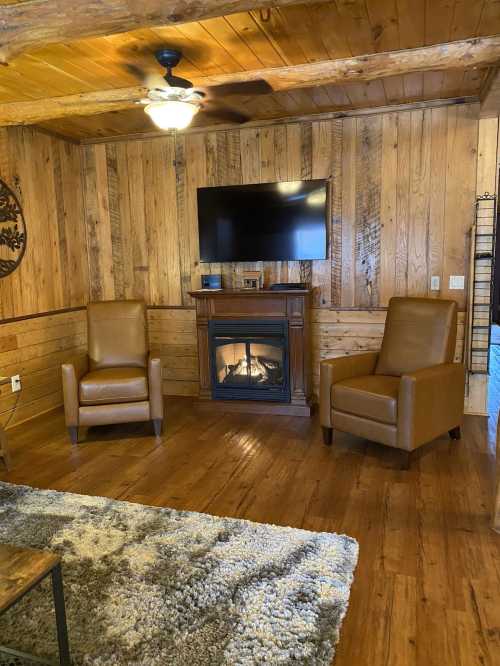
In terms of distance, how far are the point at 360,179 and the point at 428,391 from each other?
6.79 ft

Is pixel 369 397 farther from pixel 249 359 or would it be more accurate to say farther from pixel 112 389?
pixel 112 389

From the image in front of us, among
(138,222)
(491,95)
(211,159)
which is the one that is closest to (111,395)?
(138,222)

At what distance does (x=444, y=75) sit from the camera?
3465 millimetres

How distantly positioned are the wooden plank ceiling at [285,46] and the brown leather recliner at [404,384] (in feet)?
5.30

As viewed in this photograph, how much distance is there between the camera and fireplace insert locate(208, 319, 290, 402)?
14.2 feet

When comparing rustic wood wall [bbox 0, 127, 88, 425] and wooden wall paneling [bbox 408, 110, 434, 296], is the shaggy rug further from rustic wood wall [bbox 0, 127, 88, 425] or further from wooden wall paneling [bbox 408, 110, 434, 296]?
wooden wall paneling [bbox 408, 110, 434, 296]

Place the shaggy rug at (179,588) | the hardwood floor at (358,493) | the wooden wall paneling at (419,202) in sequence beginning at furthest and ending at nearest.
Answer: the wooden wall paneling at (419,202)
the hardwood floor at (358,493)
the shaggy rug at (179,588)

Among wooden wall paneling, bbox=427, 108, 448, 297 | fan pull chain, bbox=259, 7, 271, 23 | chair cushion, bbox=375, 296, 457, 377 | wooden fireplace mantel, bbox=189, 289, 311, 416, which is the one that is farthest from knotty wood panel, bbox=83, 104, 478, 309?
fan pull chain, bbox=259, 7, 271, 23

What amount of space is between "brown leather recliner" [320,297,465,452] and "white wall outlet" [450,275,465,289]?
67cm

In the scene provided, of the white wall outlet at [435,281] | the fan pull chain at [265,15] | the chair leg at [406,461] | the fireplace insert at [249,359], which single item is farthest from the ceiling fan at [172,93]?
the chair leg at [406,461]

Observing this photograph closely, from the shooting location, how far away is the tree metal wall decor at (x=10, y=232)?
4.05 meters

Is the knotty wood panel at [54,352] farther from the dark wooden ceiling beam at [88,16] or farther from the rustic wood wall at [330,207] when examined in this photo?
the dark wooden ceiling beam at [88,16]

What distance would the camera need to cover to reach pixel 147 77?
10.1 ft

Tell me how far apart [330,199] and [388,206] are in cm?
50
